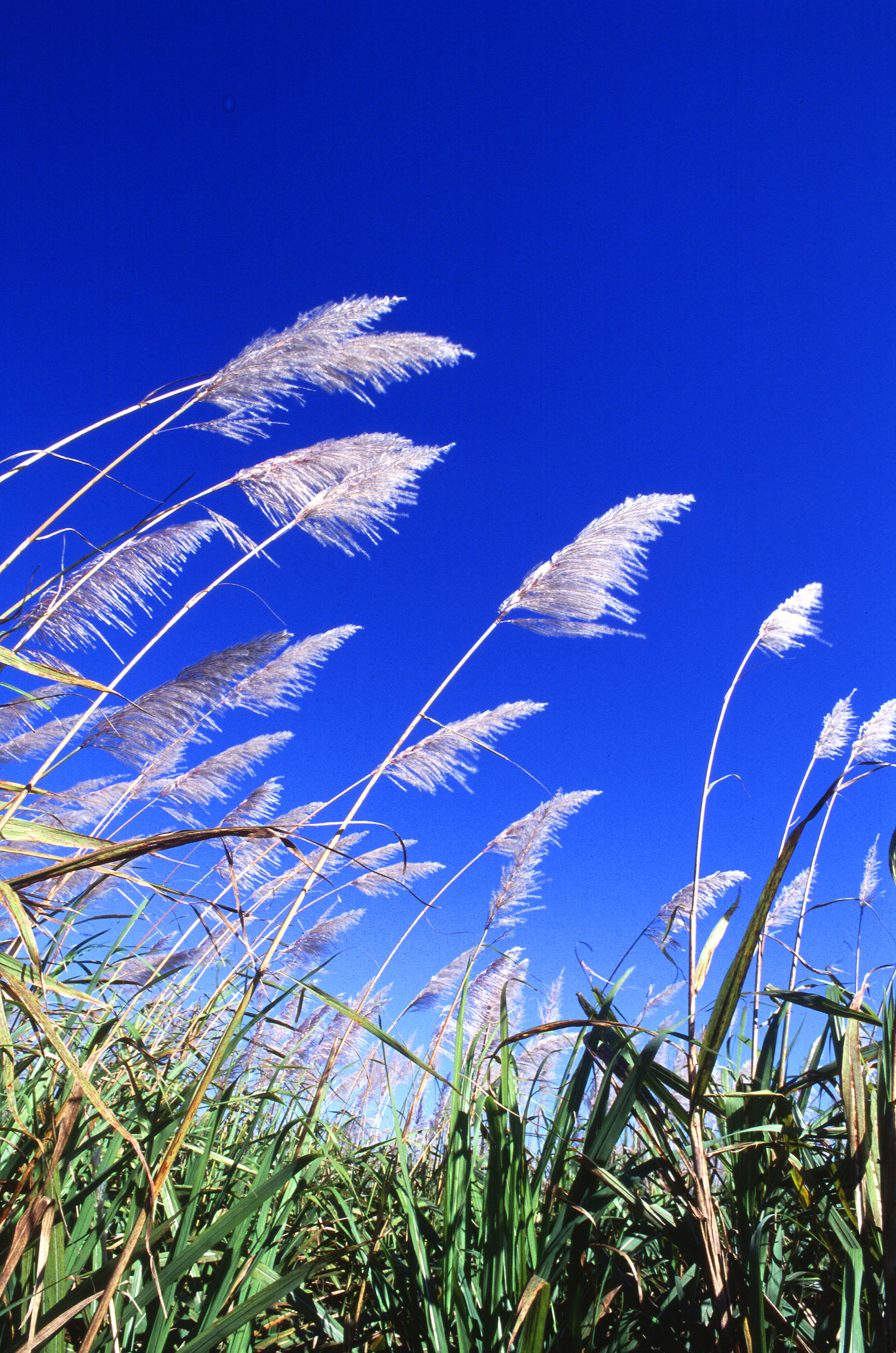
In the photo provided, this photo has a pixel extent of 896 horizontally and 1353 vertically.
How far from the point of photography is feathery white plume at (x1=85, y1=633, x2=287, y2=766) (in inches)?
104

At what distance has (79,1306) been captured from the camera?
0.81 m

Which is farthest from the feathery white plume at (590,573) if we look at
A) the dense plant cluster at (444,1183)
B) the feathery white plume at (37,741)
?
the feathery white plume at (37,741)

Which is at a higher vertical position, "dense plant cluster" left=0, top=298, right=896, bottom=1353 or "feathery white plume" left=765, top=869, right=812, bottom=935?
"feathery white plume" left=765, top=869, right=812, bottom=935

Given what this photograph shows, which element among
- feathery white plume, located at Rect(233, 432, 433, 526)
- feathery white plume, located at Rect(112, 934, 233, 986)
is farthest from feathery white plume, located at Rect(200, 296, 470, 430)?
feathery white plume, located at Rect(112, 934, 233, 986)

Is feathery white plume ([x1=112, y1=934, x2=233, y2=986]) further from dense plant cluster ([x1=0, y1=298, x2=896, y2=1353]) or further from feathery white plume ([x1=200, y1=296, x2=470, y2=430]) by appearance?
feathery white plume ([x1=200, y1=296, x2=470, y2=430])

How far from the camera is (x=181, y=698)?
8.76 feet

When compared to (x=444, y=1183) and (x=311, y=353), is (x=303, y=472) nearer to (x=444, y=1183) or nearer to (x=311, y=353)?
(x=311, y=353)

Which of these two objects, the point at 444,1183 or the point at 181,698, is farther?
the point at 181,698

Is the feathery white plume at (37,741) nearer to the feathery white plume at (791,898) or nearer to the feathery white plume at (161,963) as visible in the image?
the feathery white plume at (161,963)

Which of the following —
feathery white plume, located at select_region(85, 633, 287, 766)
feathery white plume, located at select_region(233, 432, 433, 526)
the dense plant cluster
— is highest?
feathery white plume, located at select_region(233, 432, 433, 526)

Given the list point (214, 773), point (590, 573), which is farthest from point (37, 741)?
point (590, 573)

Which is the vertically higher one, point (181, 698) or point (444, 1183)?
point (181, 698)

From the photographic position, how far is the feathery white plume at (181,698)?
2641mm

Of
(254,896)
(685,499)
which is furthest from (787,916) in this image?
(254,896)
